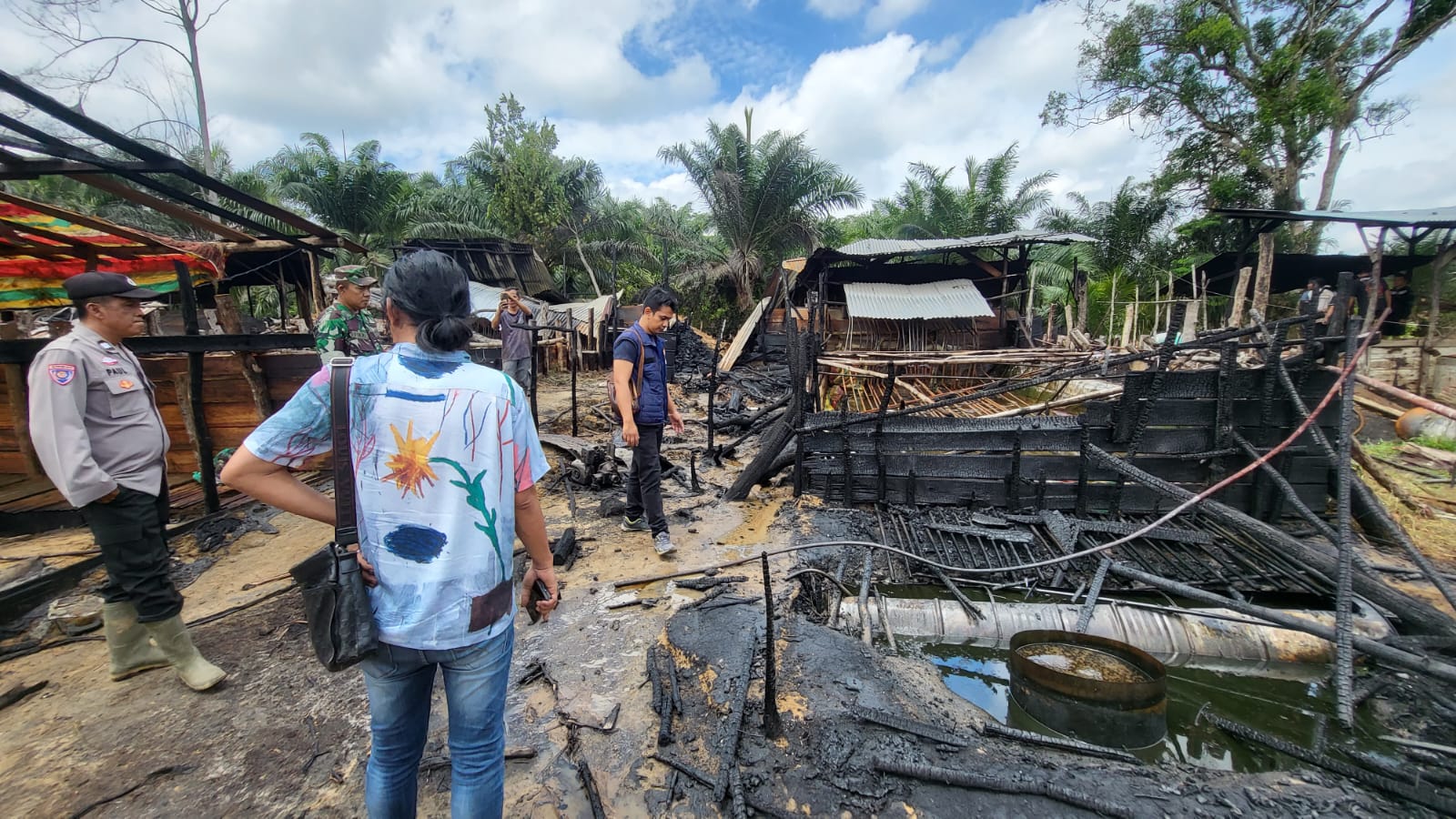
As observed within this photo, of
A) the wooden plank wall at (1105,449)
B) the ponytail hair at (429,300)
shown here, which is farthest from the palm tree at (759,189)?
the ponytail hair at (429,300)

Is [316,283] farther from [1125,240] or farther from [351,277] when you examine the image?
[1125,240]

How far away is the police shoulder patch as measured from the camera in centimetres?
253

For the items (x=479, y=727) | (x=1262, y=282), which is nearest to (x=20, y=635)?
(x=479, y=727)

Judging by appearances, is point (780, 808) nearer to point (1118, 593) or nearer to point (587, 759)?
point (587, 759)

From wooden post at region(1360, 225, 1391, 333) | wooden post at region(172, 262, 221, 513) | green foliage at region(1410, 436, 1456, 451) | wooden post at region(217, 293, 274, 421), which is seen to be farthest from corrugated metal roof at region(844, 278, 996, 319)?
wooden post at region(172, 262, 221, 513)

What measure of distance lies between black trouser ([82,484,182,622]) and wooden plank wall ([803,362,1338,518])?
5106 millimetres

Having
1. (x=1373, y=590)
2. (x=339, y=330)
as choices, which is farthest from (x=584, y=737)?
(x=1373, y=590)

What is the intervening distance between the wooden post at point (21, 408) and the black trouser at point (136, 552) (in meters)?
3.44

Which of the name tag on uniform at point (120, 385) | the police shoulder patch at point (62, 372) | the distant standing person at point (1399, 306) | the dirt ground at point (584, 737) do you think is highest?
the distant standing person at point (1399, 306)

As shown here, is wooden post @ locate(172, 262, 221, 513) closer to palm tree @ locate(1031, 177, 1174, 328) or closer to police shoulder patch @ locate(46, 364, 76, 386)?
police shoulder patch @ locate(46, 364, 76, 386)

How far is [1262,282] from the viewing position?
11.0m

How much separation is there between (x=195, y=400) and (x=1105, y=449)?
8.73 m

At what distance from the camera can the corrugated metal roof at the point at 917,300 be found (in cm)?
1323

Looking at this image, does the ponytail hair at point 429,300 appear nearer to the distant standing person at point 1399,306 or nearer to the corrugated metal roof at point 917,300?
the corrugated metal roof at point 917,300
